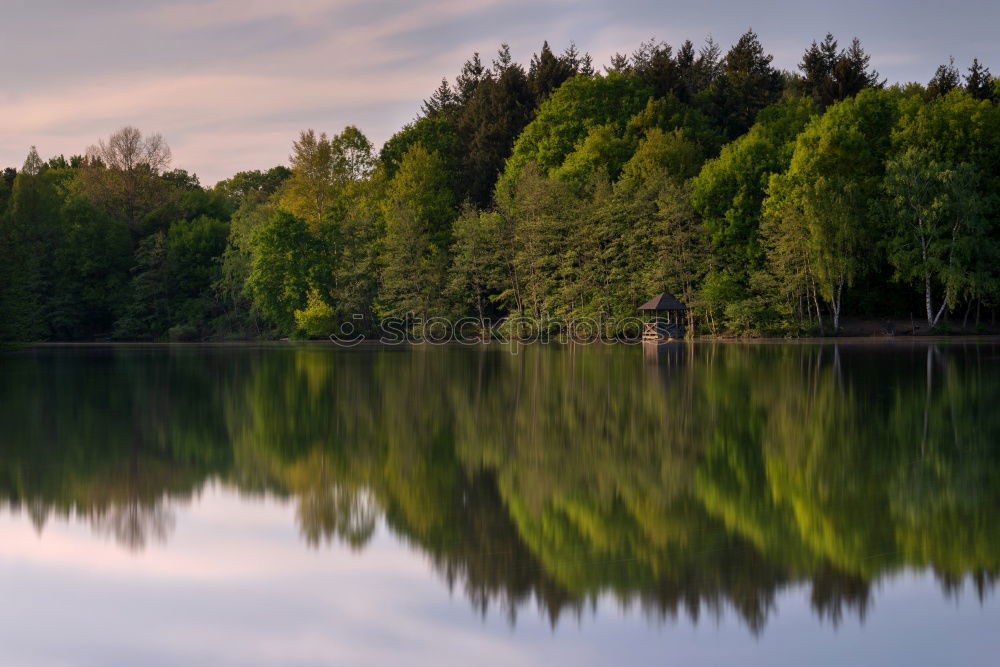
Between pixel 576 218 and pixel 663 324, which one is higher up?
pixel 576 218

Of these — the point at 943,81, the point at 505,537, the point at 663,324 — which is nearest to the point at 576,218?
the point at 663,324

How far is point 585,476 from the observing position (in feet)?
31.7

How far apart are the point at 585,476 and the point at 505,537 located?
101 inches

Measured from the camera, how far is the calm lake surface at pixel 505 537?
5.25 metres

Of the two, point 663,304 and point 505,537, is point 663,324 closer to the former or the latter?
point 663,304

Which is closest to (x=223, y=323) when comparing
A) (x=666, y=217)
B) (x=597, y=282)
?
(x=597, y=282)

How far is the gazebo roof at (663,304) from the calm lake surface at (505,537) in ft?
102

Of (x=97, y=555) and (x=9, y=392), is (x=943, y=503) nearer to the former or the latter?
(x=97, y=555)

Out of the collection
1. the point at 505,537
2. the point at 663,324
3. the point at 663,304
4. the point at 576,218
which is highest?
the point at 576,218

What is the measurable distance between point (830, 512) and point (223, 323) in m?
63.9

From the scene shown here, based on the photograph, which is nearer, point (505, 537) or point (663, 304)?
point (505, 537)

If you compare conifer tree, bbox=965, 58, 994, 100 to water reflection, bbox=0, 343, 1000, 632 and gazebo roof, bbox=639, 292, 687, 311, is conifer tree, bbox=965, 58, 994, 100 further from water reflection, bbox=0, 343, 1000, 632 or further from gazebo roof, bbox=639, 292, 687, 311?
water reflection, bbox=0, 343, 1000, 632

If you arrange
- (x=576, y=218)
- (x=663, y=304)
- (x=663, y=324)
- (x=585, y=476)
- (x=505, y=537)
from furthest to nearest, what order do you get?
(x=576, y=218)
(x=663, y=324)
(x=663, y=304)
(x=585, y=476)
(x=505, y=537)

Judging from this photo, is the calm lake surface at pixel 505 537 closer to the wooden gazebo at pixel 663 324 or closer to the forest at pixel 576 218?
the wooden gazebo at pixel 663 324
